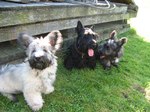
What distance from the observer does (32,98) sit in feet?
13.1

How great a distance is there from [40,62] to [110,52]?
8.18 feet

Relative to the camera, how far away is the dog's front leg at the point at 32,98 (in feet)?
13.0

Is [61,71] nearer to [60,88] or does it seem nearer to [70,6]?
[60,88]

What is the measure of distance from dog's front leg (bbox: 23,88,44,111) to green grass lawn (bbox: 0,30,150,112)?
0.15 metres

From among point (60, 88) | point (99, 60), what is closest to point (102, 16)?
point (99, 60)

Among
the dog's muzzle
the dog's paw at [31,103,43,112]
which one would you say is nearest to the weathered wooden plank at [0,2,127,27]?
the dog's muzzle

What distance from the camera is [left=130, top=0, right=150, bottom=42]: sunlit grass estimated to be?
32.9 ft

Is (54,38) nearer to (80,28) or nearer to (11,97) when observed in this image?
(11,97)

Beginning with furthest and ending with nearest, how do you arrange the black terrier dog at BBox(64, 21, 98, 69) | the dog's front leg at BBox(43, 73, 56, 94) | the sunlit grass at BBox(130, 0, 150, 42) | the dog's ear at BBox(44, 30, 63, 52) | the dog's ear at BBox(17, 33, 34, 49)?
the sunlit grass at BBox(130, 0, 150, 42) < the black terrier dog at BBox(64, 21, 98, 69) < the dog's front leg at BBox(43, 73, 56, 94) < the dog's ear at BBox(44, 30, 63, 52) < the dog's ear at BBox(17, 33, 34, 49)

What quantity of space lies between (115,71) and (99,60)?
0.44 m

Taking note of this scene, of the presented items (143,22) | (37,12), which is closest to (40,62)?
(37,12)

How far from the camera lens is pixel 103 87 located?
5223 millimetres

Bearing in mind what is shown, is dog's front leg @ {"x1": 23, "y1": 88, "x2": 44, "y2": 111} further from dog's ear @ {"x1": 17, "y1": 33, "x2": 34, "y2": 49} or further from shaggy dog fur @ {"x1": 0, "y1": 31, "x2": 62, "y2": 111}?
dog's ear @ {"x1": 17, "y1": 33, "x2": 34, "y2": 49}

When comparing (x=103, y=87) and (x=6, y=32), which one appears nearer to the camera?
(x=6, y=32)
